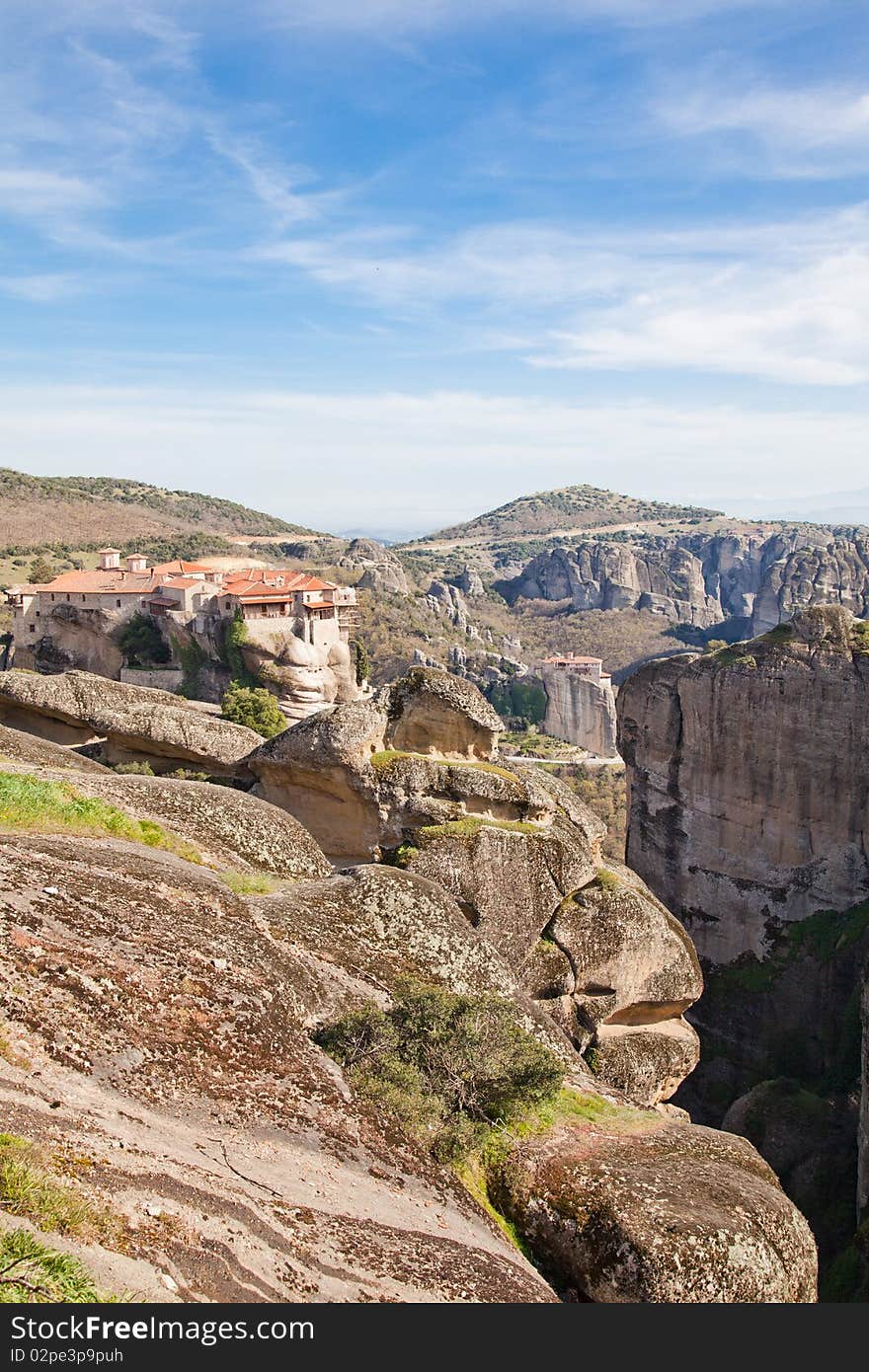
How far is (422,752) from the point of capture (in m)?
20.6

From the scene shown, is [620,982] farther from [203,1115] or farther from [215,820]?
[203,1115]

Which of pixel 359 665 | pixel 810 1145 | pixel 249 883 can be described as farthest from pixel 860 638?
Answer: pixel 249 883

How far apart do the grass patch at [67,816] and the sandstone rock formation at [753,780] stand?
104 ft

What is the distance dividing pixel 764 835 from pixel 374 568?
76487 millimetres

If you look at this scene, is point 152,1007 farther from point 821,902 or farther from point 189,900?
point 821,902

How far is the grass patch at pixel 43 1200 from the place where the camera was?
630 centimetres

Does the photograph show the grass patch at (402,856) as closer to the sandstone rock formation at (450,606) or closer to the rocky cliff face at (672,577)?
the sandstone rock formation at (450,606)

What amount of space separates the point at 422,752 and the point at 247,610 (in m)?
32.6

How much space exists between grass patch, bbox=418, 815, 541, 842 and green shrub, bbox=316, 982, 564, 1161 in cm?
674

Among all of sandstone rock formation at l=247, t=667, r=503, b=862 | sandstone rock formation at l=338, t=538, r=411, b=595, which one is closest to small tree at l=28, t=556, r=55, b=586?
sandstone rock formation at l=338, t=538, r=411, b=595

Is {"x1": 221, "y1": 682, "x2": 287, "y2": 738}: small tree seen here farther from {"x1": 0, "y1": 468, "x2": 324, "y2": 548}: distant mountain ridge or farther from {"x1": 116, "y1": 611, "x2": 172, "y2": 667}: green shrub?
{"x1": 0, "y1": 468, "x2": 324, "y2": 548}: distant mountain ridge

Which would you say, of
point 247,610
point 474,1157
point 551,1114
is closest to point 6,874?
point 474,1157

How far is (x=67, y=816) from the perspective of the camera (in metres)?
12.5

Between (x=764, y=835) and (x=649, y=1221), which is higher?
(x=649, y=1221)
